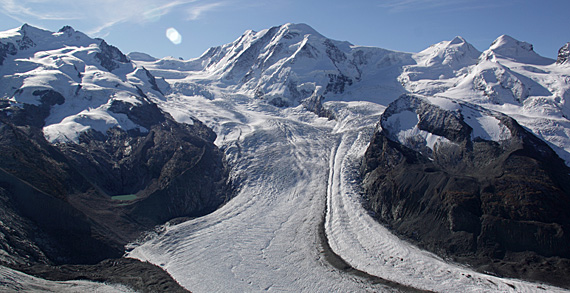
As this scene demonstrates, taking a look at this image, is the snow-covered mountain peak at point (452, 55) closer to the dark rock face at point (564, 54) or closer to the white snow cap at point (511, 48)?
the white snow cap at point (511, 48)

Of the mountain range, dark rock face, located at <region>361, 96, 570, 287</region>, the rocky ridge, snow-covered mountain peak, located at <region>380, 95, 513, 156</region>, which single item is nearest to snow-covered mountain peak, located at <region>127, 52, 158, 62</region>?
the mountain range

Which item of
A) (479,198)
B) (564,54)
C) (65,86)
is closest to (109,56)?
(65,86)

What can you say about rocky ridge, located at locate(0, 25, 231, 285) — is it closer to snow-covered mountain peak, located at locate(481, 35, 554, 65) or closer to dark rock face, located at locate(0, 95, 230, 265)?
dark rock face, located at locate(0, 95, 230, 265)

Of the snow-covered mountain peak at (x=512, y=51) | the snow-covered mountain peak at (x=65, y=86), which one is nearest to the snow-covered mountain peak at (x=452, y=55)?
the snow-covered mountain peak at (x=512, y=51)

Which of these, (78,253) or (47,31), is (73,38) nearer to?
(47,31)

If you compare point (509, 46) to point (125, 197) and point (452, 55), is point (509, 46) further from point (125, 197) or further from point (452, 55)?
point (125, 197)

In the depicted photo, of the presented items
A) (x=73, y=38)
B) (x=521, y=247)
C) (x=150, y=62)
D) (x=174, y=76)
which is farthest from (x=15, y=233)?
(x=150, y=62)

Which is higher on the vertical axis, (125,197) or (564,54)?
(125,197)
